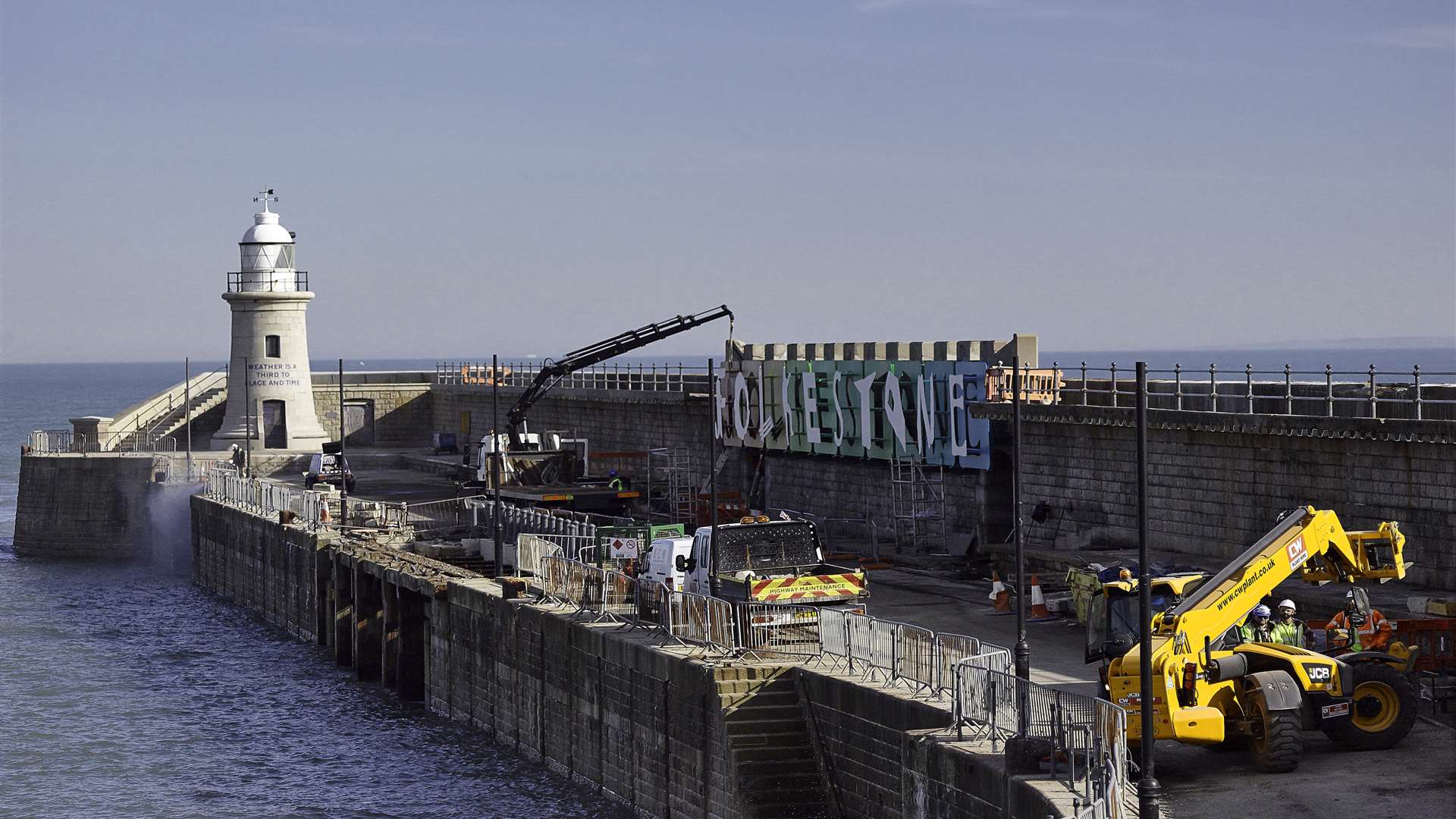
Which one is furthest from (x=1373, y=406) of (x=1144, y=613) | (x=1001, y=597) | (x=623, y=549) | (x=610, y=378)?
(x=610, y=378)

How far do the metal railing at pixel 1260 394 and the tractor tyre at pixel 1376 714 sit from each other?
7135 mm

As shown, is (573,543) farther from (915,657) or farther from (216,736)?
(915,657)

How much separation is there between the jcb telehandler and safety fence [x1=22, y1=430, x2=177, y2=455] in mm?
58785

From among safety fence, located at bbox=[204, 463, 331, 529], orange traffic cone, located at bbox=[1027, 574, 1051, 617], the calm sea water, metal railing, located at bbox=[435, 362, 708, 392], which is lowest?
the calm sea water

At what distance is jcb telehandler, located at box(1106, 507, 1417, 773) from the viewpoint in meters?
20.0

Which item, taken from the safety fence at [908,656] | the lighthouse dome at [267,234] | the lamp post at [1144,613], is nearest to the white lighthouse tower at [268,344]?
the lighthouse dome at [267,234]

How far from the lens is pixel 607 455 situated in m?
59.3

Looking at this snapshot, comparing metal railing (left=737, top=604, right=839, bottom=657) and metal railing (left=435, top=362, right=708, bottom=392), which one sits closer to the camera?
metal railing (left=737, top=604, right=839, bottom=657)

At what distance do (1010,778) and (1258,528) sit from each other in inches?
666

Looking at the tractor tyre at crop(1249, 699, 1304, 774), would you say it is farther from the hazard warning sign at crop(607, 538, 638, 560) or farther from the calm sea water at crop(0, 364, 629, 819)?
the hazard warning sign at crop(607, 538, 638, 560)

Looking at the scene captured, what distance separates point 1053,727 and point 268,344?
6206cm

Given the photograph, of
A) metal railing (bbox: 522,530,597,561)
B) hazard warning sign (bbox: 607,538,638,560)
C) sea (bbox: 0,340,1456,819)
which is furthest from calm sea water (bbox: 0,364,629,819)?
hazard warning sign (bbox: 607,538,638,560)

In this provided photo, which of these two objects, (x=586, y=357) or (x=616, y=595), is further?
(x=586, y=357)

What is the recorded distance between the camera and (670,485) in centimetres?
5316
